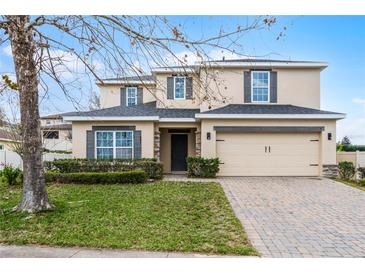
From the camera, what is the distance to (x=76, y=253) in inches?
171

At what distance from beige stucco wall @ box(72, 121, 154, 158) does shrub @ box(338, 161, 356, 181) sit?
28.4 feet

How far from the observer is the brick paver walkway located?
4.59 metres

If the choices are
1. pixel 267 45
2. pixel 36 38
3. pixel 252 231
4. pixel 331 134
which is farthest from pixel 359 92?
pixel 36 38

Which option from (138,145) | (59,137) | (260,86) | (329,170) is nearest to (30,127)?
(138,145)

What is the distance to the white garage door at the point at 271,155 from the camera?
12.9 metres

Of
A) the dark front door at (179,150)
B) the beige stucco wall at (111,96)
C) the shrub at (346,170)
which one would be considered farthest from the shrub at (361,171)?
the beige stucco wall at (111,96)

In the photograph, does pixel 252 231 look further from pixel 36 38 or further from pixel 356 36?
pixel 36 38

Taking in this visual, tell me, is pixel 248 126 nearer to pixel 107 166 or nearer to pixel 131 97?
pixel 107 166

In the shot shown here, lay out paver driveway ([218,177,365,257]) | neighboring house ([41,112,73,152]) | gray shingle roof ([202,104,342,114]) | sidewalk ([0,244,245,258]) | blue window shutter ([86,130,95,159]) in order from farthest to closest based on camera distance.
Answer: neighboring house ([41,112,73,152]) < blue window shutter ([86,130,95,159]) < gray shingle roof ([202,104,342,114]) < paver driveway ([218,177,365,257]) < sidewalk ([0,244,245,258])

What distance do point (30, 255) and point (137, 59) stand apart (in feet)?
12.4

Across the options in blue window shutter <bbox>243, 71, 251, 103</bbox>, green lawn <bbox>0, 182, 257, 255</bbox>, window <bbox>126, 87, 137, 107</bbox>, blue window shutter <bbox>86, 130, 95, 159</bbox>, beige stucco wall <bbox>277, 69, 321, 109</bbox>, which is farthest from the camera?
window <bbox>126, 87, 137, 107</bbox>

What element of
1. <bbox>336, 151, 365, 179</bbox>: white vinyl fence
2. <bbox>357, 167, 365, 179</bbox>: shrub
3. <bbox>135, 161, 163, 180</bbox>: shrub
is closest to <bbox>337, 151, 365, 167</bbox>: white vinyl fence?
<bbox>336, 151, 365, 179</bbox>: white vinyl fence

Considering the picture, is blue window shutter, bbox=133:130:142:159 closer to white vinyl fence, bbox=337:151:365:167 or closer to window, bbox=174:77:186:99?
window, bbox=174:77:186:99
